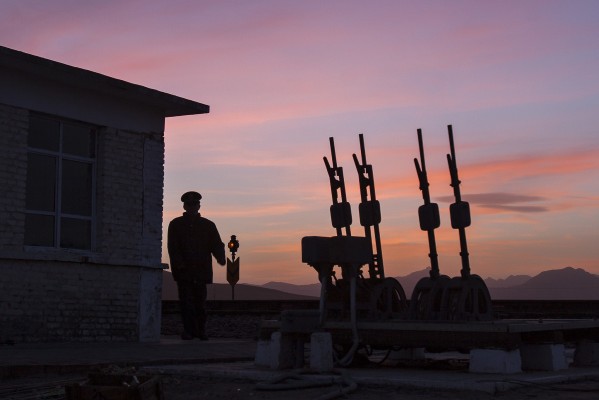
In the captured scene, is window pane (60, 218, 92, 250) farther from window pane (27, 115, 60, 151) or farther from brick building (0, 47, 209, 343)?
window pane (27, 115, 60, 151)

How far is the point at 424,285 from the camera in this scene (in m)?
9.58

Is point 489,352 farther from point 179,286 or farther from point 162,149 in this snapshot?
point 162,149

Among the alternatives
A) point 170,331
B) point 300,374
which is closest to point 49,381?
point 300,374

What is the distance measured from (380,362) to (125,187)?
6.77m

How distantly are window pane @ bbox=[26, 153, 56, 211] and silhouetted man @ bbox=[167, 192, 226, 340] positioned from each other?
191 centimetres

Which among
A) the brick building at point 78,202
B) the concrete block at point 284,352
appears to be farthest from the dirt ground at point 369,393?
the brick building at point 78,202

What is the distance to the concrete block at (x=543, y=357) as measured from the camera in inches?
352

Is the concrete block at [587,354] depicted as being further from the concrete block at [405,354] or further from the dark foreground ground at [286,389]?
the concrete block at [405,354]

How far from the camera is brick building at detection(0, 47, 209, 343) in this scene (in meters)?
13.7

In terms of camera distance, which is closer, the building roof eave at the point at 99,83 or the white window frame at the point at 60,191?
the building roof eave at the point at 99,83

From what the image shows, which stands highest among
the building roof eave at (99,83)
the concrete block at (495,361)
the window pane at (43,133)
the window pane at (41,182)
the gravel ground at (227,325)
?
the building roof eave at (99,83)

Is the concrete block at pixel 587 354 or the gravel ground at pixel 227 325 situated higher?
the gravel ground at pixel 227 325

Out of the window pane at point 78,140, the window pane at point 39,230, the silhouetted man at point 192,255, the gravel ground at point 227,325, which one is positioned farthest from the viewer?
the gravel ground at point 227,325

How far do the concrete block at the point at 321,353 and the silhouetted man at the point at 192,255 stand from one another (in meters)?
6.59
